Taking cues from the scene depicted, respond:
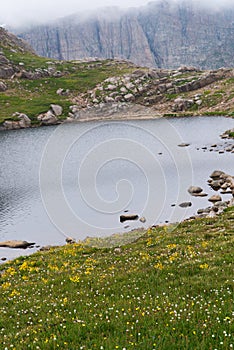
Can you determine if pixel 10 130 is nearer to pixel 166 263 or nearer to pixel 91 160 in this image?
pixel 91 160

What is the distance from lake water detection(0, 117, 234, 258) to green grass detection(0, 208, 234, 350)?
22300 millimetres

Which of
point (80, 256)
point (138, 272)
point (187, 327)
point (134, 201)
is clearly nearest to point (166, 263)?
point (138, 272)

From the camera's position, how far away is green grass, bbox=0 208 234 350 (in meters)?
9.65

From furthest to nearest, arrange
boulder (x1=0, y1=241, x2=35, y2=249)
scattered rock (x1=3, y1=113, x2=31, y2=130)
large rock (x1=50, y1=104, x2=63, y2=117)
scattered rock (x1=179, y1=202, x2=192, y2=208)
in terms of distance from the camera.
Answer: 1. large rock (x1=50, y1=104, x2=63, y2=117)
2. scattered rock (x1=3, y1=113, x2=31, y2=130)
3. scattered rock (x1=179, y1=202, x2=192, y2=208)
4. boulder (x1=0, y1=241, x2=35, y2=249)

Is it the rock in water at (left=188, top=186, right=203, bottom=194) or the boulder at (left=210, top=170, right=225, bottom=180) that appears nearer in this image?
the rock in water at (left=188, top=186, right=203, bottom=194)

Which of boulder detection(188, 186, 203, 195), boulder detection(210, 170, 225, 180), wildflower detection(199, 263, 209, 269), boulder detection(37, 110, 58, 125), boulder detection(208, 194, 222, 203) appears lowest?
boulder detection(37, 110, 58, 125)

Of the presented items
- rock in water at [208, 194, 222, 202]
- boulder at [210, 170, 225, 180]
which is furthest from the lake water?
boulder at [210, 170, 225, 180]

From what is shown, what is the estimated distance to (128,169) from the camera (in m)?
73.4

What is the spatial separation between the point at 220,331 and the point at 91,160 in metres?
75.3

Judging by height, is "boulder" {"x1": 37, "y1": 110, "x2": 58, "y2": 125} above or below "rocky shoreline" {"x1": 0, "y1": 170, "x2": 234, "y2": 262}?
below

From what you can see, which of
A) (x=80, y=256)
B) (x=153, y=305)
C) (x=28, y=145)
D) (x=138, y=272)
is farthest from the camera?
(x=28, y=145)

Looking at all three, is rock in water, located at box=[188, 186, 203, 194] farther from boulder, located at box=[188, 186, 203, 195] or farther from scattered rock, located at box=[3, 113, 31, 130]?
scattered rock, located at box=[3, 113, 31, 130]

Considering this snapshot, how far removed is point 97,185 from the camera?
61406mm

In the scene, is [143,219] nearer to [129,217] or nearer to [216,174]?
[129,217]
